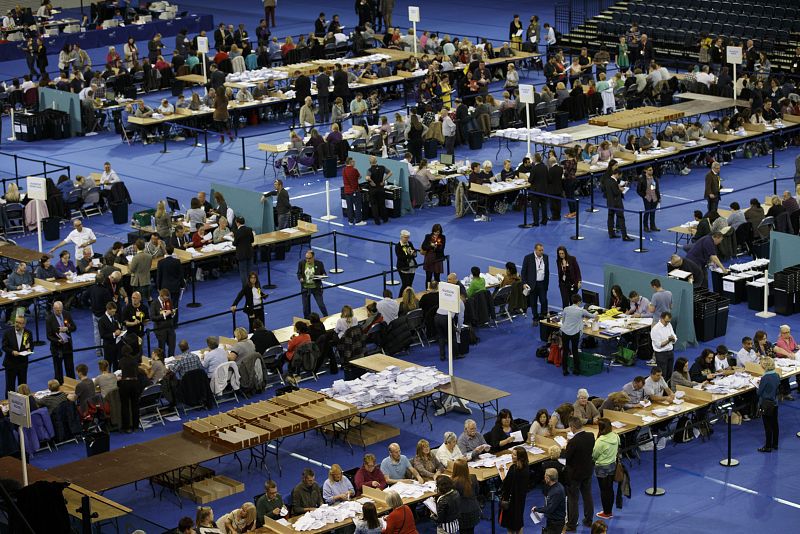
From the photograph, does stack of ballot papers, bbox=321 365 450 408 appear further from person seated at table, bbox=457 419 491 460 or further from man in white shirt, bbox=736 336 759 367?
man in white shirt, bbox=736 336 759 367

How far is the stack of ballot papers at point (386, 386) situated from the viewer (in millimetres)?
21781

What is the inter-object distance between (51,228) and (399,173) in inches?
317

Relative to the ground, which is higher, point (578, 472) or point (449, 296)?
point (449, 296)

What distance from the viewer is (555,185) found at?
32.5 m

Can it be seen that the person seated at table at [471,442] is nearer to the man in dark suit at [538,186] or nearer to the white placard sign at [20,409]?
the white placard sign at [20,409]

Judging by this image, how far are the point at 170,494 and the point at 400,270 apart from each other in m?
8.48

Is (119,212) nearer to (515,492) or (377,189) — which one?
(377,189)

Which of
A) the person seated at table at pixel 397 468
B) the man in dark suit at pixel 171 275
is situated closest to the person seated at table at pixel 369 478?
the person seated at table at pixel 397 468

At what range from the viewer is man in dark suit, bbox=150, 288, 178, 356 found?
24.8 metres

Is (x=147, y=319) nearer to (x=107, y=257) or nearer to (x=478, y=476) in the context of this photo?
(x=107, y=257)

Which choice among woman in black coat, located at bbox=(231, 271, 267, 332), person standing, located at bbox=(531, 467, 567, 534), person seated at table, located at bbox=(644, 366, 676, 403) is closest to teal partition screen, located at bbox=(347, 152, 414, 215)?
woman in black coat, located at bbox=(231, 271, 267, 332)

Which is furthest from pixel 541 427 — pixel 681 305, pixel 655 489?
pixel 681 305

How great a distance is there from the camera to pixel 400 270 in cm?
2748

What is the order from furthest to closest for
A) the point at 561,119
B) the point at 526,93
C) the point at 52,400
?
the point at 561,119 → the point at 526,93 → the point at 52,400
